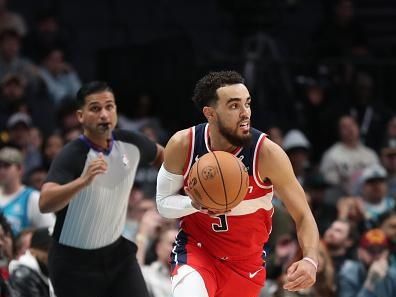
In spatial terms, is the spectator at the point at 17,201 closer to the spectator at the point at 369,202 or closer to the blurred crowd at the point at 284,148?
the blurred crowd at the point at 284,148

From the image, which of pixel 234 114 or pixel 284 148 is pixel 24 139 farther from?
pixel 234 114

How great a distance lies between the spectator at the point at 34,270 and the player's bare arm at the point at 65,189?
818 mm

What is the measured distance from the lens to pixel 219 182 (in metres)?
6.87

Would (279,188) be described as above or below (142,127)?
above

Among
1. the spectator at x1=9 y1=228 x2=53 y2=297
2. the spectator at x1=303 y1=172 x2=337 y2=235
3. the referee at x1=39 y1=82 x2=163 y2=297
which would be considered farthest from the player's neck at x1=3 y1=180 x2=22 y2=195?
the spectator at x1=303 y1=172 x2=337 y2=235

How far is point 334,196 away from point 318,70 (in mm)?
2171

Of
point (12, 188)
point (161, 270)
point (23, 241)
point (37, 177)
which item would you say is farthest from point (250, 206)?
point (37, 177)

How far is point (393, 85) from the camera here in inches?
586

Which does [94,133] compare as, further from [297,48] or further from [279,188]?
[297,48]

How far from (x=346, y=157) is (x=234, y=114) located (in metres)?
6.74

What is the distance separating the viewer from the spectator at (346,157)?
44.7 ft

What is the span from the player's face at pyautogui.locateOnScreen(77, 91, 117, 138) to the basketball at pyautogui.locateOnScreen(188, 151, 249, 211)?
1.61 m

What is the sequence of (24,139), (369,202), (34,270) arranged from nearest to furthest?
1. (34,270)
2. (24,139)
3. (369,202)

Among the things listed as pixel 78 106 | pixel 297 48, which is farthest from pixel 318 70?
pixel 78 106
